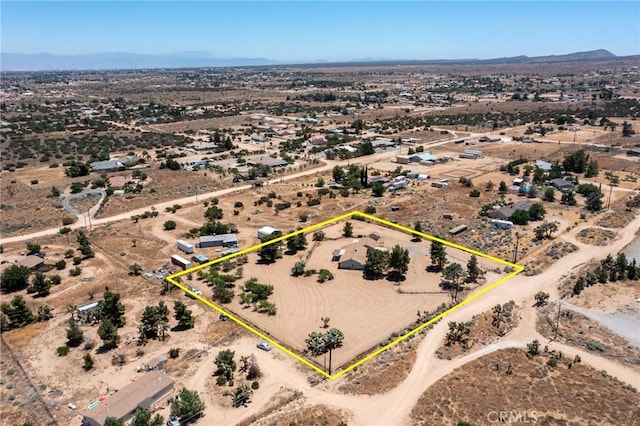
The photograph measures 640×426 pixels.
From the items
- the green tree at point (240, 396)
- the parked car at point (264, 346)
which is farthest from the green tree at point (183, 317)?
the green tree at point (240, 396)

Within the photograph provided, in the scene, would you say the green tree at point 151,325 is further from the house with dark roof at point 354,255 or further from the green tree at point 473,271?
the green tree at point 473,271

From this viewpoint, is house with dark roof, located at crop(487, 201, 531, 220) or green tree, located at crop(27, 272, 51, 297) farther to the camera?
house with dark roof, located at crop(487, 201, 531, 220)

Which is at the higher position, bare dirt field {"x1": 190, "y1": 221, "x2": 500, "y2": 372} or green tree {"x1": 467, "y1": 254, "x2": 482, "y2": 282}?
green tree {"x1": 467, "y1": 254, "x2": 482, "y2": 282}

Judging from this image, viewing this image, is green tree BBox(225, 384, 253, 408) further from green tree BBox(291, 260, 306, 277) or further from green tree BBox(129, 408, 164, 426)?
green tree BBox(291, 260, 306, 277)

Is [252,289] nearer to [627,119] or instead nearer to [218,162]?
[218,162]

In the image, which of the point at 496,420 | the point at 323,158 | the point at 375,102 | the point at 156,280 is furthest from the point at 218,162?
the point at 375,102

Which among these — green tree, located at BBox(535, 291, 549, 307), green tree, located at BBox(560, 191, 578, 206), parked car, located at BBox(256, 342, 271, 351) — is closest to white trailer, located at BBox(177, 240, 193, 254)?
parked car, located at BBox(256, 342, 271, 351)
